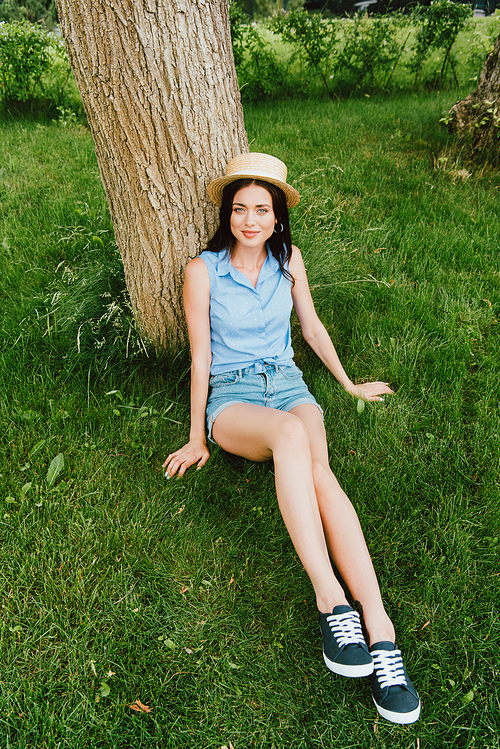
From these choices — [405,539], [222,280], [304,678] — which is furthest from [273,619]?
[222,280]

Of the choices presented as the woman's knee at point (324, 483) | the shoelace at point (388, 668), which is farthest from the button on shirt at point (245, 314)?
the shoelace at point (388, 668)

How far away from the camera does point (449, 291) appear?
142 inches

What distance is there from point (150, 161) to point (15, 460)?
1.67 metres

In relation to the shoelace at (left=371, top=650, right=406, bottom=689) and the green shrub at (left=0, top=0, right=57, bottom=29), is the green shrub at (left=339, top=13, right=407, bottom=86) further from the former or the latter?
the green shrub at (left=0, top=0, right=57, bottom=29)

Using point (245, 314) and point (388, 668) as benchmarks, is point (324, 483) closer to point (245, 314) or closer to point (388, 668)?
point (388, 668)

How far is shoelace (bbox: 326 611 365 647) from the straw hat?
197 cm

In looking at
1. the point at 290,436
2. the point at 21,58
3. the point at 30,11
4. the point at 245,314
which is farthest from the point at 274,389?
the point at 30,11

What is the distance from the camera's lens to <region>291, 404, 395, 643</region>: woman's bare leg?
2.03m

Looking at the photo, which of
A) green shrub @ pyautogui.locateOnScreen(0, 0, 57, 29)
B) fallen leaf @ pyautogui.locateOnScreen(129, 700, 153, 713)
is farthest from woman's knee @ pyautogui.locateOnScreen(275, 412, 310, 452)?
green shrub @ pyautogui.locateOnScreen(0, 0, 57, 29)

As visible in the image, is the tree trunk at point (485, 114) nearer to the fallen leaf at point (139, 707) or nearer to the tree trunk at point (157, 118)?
the tree trunk at point (157, 118)

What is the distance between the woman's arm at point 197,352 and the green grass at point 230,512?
0.11 metres

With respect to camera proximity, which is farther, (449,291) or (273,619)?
(449,291)

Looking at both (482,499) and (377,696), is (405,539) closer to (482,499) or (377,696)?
(482,499)

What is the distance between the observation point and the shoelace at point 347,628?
190 centimetres
